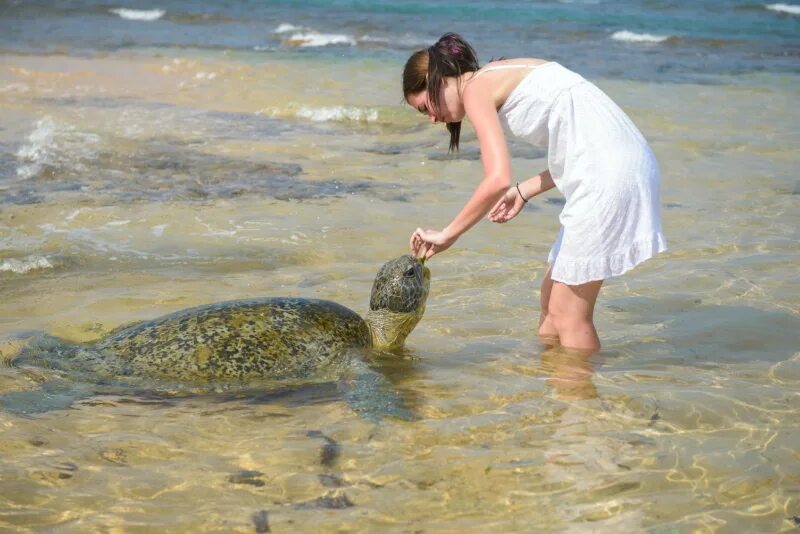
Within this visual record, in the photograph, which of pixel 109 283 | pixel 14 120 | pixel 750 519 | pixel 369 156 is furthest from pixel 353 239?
pixel 14 120

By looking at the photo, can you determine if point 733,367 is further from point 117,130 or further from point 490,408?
point 117,130

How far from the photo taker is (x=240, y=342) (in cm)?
410

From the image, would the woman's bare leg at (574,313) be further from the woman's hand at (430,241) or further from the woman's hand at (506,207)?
the woman's hand at (430,241)

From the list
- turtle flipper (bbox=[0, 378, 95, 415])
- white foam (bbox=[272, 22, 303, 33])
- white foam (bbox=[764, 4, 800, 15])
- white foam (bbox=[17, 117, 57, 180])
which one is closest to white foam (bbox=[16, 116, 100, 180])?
white foam (bbox=[17, 117, 57, 180])

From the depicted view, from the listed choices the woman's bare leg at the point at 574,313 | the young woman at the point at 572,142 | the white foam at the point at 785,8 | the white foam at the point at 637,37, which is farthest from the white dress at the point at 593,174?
the white foam at the point at 785,8

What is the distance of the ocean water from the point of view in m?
3.07

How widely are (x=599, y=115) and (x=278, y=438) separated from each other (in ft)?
5.93

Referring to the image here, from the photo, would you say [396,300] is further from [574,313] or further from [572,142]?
[572,142]

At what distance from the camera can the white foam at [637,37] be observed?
66.9ft

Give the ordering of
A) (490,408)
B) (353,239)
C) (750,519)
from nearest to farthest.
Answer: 1. (750,519)
2. (490,408)
3. (353,239)

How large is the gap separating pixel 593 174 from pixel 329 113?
7.83m

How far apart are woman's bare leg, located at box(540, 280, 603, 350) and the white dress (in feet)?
0.60

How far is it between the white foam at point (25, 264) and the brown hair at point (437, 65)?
9.95 ft

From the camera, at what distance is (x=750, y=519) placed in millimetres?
2922
